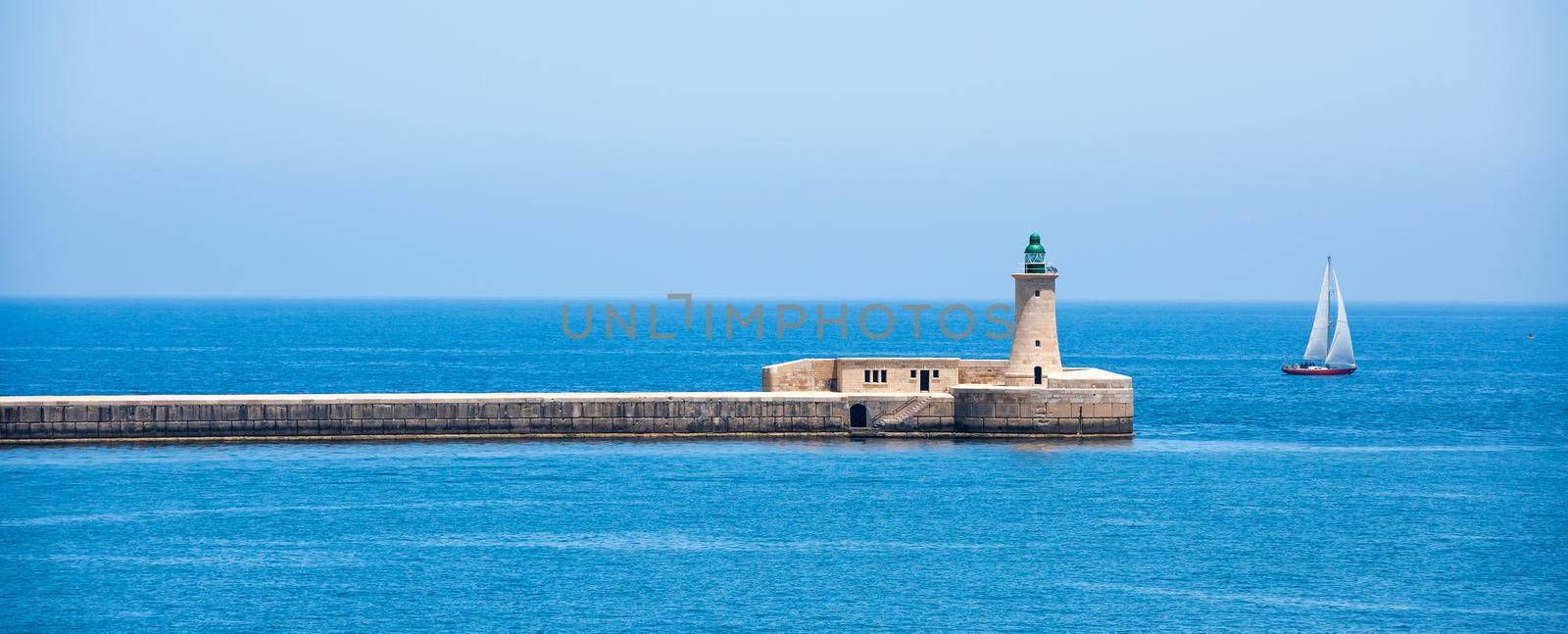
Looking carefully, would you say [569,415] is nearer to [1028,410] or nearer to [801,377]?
[801,377]

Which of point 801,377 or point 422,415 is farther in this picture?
point 801,377

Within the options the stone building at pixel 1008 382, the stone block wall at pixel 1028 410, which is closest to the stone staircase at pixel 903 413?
the stone building at pixel 1008 382

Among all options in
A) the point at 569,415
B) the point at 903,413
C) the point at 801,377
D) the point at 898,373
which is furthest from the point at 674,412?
the point at 898,373

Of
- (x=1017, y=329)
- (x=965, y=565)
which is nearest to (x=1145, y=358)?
(x=1017, y=329)

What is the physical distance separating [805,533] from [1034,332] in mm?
23860

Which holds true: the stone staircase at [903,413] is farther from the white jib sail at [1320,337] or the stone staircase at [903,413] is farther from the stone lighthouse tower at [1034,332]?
the white jib sail at [1320,337]

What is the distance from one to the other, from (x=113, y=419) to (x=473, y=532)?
24561 mm

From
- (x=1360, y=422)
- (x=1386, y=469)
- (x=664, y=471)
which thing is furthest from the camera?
(x=1360, y=422)

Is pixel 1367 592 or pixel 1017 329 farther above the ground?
pixel 1017 329

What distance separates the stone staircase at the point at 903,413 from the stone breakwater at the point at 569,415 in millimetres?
43

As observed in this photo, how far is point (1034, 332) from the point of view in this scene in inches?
2739

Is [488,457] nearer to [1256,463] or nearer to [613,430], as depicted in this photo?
[613,430]

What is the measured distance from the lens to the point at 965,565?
44750 mm

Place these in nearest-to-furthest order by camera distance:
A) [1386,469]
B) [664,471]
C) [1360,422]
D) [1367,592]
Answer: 1. [1367,592]
2. [664,471]
3. [1386,469]
4. [1360,422]
